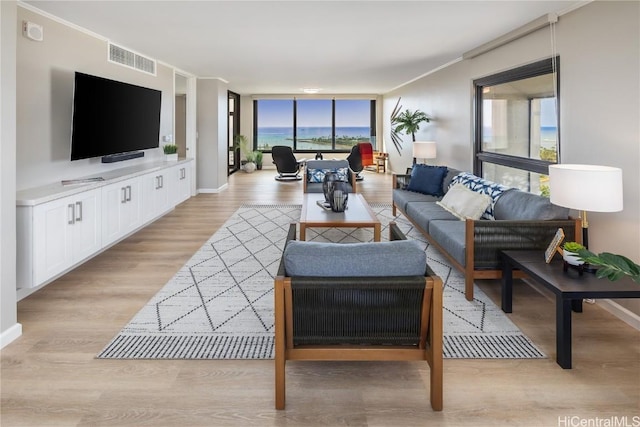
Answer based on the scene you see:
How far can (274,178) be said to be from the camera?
12617 mm

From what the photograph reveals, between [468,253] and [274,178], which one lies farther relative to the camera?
[274,178]

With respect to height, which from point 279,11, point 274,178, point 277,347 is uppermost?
point 279,11

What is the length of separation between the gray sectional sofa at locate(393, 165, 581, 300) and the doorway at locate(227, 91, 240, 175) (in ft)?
30.4

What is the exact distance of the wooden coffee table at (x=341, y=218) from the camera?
4.68 meters

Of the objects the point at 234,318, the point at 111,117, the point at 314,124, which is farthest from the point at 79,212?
the point at 314,124

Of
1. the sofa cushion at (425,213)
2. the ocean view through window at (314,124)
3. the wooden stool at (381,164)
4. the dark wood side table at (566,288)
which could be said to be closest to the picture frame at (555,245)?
the dark wood side table at (566,288)

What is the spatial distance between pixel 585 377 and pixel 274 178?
10632mm

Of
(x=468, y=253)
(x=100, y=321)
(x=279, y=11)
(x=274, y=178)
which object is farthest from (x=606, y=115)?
(x=274, y=178)

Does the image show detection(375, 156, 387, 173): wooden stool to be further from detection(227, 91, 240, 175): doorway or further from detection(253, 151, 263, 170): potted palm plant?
detection(227, 91, 240, 175): doorway

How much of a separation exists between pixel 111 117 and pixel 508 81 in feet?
15.4

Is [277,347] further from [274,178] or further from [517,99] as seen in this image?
[274,178]

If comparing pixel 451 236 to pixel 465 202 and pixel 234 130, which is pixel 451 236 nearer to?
pixel 465 202

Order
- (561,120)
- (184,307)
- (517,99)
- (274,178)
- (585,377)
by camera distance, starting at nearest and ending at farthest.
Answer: (585,377) < (184,307) < (561,120) < (517,99) < (274,178)

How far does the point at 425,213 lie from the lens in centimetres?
517
